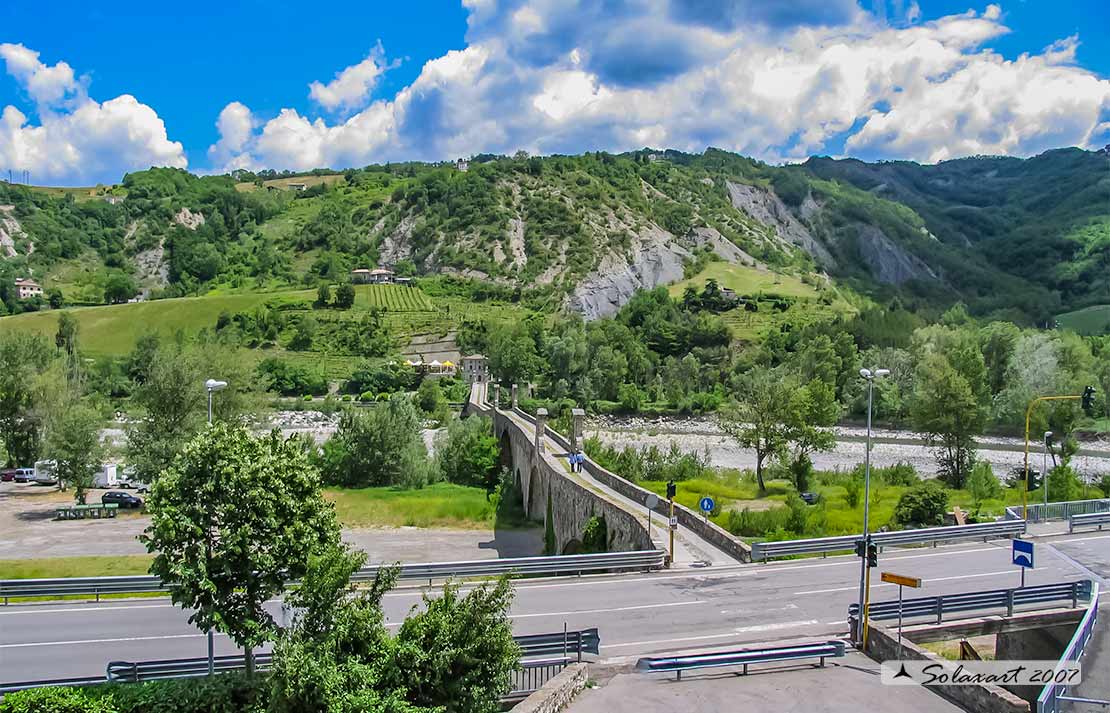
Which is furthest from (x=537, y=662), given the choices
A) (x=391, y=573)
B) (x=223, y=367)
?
(x=223, y=367)

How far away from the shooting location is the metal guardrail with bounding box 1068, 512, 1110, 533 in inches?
1043

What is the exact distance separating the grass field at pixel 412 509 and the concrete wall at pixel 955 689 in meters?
34.5

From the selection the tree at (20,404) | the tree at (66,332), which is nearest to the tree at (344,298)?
the tree at (66,332)

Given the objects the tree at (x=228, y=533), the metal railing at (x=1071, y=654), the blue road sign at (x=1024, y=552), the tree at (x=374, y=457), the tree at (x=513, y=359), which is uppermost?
the tree at (x=513, y=359)

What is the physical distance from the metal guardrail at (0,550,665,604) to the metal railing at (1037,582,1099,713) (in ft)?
32.7

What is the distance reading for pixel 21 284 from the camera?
164000mm

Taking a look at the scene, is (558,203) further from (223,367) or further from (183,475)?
(183,475)

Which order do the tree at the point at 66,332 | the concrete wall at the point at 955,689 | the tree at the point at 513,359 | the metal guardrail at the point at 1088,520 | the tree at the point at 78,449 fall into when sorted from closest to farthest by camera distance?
the concrete wall at the point at 955,689
the metal guardrail at the point at 1088,520
the tree at the point at 78,449
the tree at the point at 513,359
the tree at the point at 66,332

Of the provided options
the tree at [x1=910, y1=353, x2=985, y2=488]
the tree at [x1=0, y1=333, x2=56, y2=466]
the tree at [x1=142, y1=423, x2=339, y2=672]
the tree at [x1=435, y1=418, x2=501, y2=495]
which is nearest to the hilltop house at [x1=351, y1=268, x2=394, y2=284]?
the tree at [x1=0, y1=333, x2=56, y2=466]

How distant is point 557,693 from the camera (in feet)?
40.9

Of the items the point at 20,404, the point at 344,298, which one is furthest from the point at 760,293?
the point at 20,404

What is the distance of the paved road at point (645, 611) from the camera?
16188 mm

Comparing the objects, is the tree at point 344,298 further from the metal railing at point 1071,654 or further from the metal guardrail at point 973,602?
the metal railing at point 1071,654

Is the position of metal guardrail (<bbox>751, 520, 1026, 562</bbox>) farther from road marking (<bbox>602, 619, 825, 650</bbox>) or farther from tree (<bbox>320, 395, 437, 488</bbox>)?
tree (<bbox>320, 395, 437, 488</bbox>)
